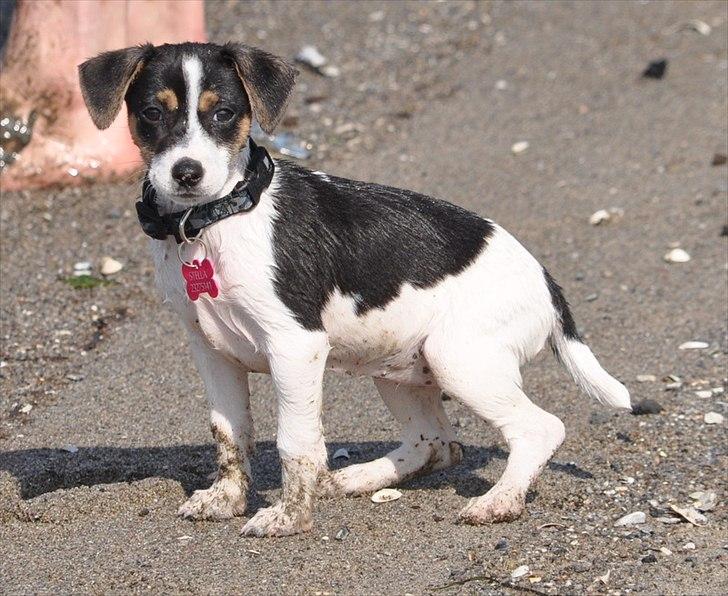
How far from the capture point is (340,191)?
5.12 meters

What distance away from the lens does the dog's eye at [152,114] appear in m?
4.64

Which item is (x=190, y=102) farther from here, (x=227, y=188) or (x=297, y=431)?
(x=297, y=431)

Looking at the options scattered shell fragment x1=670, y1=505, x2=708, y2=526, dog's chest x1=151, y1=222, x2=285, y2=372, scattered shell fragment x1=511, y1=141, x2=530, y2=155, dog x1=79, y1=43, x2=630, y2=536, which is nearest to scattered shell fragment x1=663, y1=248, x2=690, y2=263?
scattered shell fragment x1=511, y1=141, x2=530, y2=155

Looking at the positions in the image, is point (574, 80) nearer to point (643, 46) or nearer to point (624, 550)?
point (643, 46)

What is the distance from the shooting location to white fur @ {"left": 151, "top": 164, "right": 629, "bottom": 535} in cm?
473

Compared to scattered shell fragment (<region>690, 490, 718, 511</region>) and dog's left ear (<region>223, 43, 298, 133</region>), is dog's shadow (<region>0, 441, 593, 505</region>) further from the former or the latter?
dog's left ear (<region>223, 43, 298, 133</region>)

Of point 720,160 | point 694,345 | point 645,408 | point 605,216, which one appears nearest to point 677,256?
point 605,216

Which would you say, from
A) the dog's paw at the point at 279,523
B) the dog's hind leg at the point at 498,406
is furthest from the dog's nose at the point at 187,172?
the dog's paw at the point at 279,523

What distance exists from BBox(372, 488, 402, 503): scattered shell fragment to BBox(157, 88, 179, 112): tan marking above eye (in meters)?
1.83

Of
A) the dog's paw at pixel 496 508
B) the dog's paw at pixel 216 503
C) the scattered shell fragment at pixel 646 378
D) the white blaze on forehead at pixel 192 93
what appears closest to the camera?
the white blaze on forehead at pixel 192 93

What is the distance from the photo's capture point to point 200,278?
15.6ft

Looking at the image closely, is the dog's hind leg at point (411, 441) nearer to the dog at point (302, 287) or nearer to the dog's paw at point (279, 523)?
the dog at point (302, 287)

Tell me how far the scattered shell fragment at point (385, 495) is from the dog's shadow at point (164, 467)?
0.13 metres

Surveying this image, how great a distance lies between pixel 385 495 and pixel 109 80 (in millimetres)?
2014
